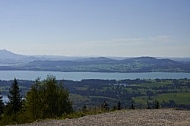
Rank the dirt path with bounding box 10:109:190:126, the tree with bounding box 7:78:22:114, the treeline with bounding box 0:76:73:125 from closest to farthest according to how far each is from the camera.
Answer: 1. the dirt path with bounding box 10:109:190:126
2. the treeline with bounding box 0:76:73:125
3. the tree with bounding box 7:78:22:114

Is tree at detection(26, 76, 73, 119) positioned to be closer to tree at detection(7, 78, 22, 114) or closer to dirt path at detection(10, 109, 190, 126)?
dirt path at detection(10, 109, 190, 126)

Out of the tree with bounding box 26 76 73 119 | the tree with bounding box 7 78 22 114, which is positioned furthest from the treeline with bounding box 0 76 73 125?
the tree with bounding box 7 78 22 114

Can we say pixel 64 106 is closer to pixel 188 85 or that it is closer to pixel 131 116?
pixel 131 116

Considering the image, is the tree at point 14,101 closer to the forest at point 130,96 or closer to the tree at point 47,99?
the tree at point 47,99

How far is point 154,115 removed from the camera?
20266 mm

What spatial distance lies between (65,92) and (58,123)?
413 inches

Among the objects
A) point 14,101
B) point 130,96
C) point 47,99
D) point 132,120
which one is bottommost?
point 130,96

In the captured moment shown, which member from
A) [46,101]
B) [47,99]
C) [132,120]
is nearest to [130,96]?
[47,99]

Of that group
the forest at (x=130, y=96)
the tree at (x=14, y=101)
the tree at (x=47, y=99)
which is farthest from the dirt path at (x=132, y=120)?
the forest at (x=130, y=96)

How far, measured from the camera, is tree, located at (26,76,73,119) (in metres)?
25.9

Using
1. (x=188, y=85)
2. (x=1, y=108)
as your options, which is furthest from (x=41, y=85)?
(x=188, y=85)

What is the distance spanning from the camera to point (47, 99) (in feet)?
88.6

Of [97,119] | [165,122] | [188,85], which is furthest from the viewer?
[188,85]

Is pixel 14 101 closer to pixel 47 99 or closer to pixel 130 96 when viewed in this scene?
pixel 47 99
